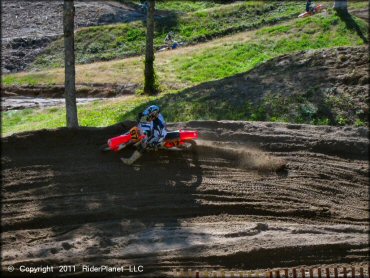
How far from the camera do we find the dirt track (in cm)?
961

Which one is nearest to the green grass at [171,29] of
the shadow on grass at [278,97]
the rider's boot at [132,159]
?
the shadow on grass at [278,97]

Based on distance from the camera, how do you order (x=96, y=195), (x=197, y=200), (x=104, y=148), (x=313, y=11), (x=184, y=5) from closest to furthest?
(x=96, y=195) < (x=197, y=200) < (x=104, y=148) < (x=313, y=11) < (x=184, y=5)

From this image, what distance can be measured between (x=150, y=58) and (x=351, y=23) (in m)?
11.5

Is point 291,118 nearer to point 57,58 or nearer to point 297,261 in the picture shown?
point 297,261

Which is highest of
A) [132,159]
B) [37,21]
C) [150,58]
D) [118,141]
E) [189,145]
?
[37,21]

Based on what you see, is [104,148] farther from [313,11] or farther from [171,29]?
[313,11]

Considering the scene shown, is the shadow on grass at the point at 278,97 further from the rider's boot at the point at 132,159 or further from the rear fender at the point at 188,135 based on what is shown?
the rider's boot at the point at 132,159

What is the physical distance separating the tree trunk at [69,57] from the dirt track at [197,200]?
119 centimetres

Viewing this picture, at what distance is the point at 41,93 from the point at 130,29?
33.9 feet

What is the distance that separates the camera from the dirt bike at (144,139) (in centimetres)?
1242

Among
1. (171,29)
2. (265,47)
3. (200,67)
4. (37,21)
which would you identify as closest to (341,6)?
(265,47)

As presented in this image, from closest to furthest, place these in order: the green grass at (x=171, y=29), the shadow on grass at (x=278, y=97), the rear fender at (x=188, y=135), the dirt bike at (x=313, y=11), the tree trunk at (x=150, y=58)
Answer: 1. the rear fender at (x=188, y=135)
2. the shadow on grass at (x=278, y=97)
3. the tree trunk at (x=150, y=58)
4. the green grass at (x=171, y=29)
5. the dirt bike at (x=313, y=11)

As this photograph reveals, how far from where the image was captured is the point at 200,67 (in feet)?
81.4

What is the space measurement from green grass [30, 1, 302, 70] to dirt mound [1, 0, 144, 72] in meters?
1.24
